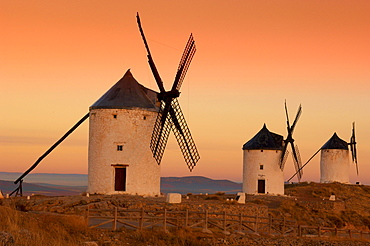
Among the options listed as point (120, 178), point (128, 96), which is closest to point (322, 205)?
point (120, 178)

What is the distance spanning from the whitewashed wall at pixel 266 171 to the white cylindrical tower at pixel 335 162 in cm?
1743

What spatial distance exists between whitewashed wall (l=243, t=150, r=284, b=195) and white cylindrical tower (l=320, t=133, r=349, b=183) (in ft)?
57.2

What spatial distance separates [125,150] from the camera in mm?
30297

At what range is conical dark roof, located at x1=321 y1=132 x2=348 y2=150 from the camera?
60.6m

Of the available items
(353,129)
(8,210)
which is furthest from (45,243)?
(353,129)

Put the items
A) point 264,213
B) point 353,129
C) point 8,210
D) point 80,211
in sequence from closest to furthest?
point 8,210
point 80,211
point 264,213
point 353,129

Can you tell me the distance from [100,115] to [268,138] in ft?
61.6

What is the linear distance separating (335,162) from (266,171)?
19003 millimetres

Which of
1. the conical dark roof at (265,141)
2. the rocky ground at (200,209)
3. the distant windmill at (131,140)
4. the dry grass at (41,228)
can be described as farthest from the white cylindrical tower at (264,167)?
the dry grass at (41,228)

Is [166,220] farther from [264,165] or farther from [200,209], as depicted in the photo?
[264,165]

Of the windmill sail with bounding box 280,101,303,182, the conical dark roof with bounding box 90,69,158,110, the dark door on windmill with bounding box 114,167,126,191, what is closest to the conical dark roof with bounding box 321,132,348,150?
the windmill sail with bounding box 280,101,303,182

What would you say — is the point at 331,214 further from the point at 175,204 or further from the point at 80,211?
the point at 80,211

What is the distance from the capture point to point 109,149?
30438mm

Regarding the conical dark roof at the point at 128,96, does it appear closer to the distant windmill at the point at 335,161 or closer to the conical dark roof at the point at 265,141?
the conical dark roof at the point at 265,141
